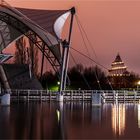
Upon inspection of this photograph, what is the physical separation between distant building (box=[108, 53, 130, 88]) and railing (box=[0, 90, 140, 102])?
70816 millimetres

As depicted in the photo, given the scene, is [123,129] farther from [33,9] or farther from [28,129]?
[33,9]

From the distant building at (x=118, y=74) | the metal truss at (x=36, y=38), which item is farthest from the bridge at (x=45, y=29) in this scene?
the distant building at (x=118, y=74)

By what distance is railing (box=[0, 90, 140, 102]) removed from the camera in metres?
50.2

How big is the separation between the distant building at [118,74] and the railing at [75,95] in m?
70.8

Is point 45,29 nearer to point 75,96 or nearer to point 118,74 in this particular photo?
point 75,96

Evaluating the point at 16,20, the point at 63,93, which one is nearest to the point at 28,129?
the point at 63,93

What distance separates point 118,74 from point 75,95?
112 metres

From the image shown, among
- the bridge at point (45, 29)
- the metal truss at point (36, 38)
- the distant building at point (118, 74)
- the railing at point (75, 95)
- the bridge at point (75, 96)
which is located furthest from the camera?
the distant building at point (118, 74)

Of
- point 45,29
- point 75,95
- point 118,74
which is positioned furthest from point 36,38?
point 118,74

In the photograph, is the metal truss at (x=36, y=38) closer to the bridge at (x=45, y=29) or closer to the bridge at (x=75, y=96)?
the bridge at (x=45, y=29)

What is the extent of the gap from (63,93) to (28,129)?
115 feet

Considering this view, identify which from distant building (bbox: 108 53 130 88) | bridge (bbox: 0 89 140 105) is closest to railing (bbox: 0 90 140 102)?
bridge (bbox: 0 89 140 105)

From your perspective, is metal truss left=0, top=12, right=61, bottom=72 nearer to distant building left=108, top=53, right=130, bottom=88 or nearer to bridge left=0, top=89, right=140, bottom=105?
Result: bridge left=0, top=89, right=140, bottom=105

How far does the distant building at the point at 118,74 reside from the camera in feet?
464
